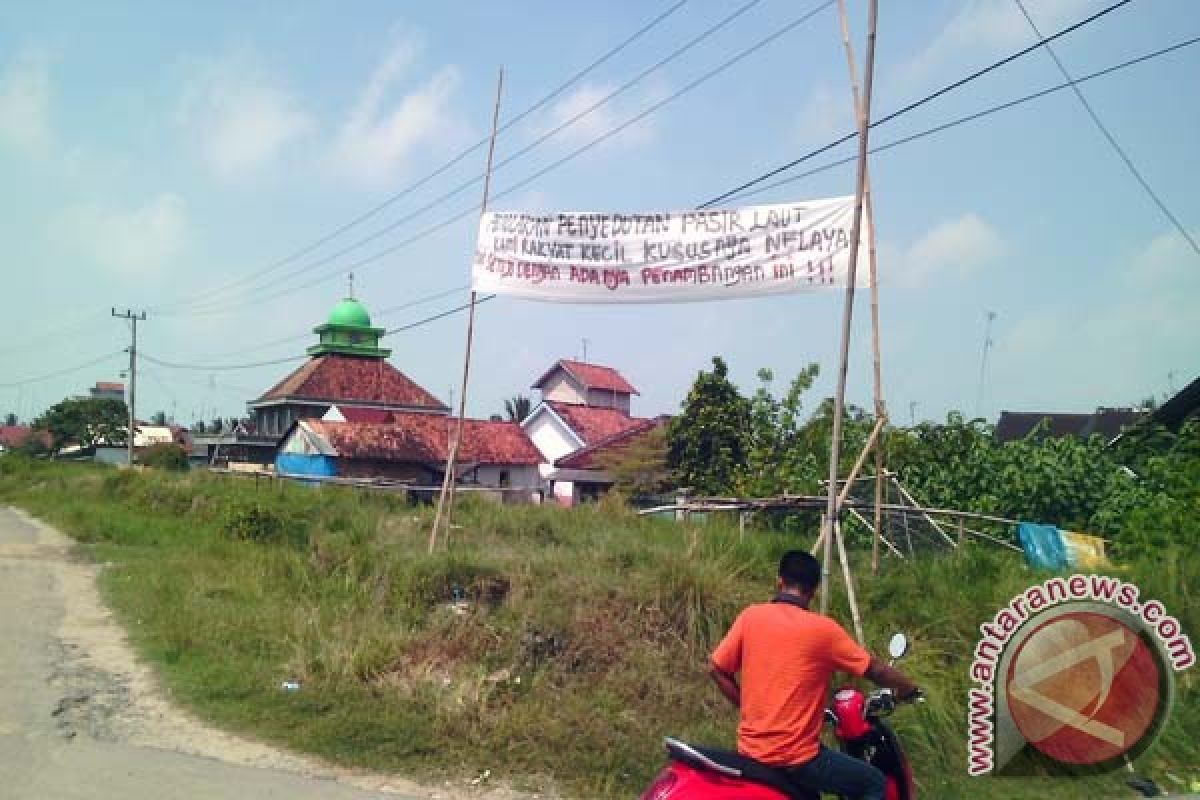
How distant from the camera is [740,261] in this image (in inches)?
304

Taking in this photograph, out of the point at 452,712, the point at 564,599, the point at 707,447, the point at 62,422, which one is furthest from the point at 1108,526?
the point at 62,422

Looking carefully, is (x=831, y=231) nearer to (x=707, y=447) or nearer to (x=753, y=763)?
(x=753, y=763)

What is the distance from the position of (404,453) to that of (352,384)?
1114 cm

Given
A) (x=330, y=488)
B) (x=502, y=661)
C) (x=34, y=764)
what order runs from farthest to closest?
(x=330, y=488) < (x=502, y=661) < (x=34, y=764)

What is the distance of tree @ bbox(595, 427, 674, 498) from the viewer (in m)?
29.0

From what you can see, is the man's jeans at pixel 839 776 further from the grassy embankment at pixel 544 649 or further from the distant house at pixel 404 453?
the distant house at pixel 404 453

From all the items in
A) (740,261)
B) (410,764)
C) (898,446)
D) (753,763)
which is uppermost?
(740,261)

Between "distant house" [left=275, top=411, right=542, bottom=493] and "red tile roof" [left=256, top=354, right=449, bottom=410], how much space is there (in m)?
5.27

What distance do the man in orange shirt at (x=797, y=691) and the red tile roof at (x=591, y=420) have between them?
3531 cm

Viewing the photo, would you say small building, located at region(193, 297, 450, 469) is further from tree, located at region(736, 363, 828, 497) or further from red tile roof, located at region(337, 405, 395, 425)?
tree, located at region(736, 363, 828, 497)

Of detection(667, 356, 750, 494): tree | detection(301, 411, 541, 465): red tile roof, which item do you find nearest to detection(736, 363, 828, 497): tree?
detection(667, 356, 750, 494): tree

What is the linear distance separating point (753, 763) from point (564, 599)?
4059 millimetres

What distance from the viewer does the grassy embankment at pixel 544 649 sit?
6.01 metres

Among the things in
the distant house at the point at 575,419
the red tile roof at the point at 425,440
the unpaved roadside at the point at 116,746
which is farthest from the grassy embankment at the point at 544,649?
the distant house at the point at 575,419
